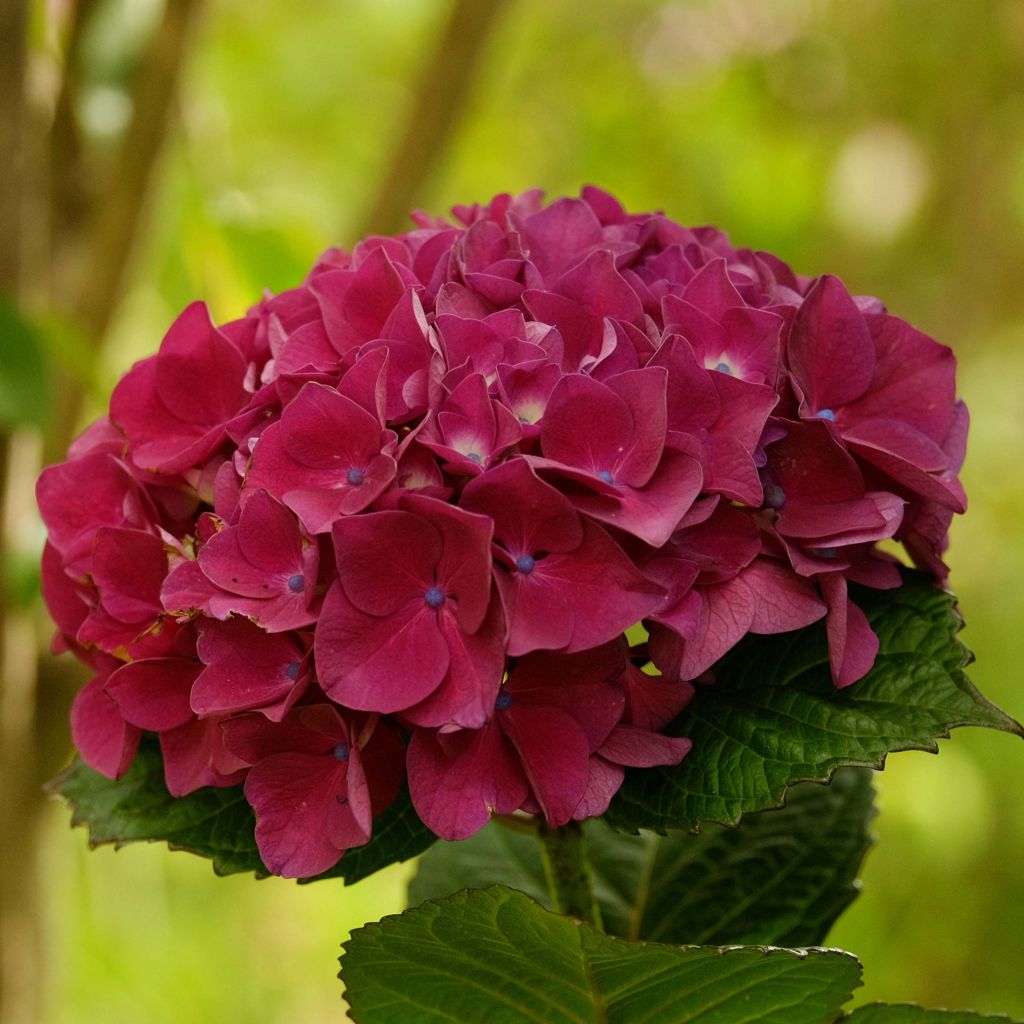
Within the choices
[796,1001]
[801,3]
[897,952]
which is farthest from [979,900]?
[796,1001]

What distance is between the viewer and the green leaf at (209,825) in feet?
1.35

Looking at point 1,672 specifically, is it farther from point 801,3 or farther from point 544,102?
point 801,3

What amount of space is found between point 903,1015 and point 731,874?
16 cm

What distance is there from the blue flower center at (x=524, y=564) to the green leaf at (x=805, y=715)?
0.30 ft

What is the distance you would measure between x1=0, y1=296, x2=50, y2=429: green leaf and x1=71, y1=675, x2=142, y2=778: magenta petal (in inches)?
11.3

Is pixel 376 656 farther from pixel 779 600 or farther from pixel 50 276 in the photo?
pixel 50 276

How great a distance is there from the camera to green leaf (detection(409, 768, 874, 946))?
51cm

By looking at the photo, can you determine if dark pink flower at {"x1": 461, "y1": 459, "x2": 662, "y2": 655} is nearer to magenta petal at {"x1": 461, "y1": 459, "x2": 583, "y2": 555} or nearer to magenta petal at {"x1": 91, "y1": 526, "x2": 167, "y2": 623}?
magenta petal at {"x1": 461, "y1": 459, "x2": 583, "y2": 555}

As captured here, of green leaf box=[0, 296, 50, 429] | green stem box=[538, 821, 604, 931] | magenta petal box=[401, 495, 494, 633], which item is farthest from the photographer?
green leaf box=[0, 296, 50, 429]

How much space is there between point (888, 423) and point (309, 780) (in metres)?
0.22

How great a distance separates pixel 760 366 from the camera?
37 centimetres

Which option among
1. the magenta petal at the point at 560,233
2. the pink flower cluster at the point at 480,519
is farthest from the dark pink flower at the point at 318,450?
the magenta petal at the point at 560,233

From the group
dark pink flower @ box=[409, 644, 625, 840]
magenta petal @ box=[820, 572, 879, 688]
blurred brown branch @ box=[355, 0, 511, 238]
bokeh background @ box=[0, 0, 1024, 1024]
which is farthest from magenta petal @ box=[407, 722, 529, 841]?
bokeh background @ box=[0, 0, 1024, 1024]

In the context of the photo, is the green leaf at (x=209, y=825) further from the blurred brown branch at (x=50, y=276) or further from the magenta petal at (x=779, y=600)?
the blurred brown branch at (x=50, y=276)
